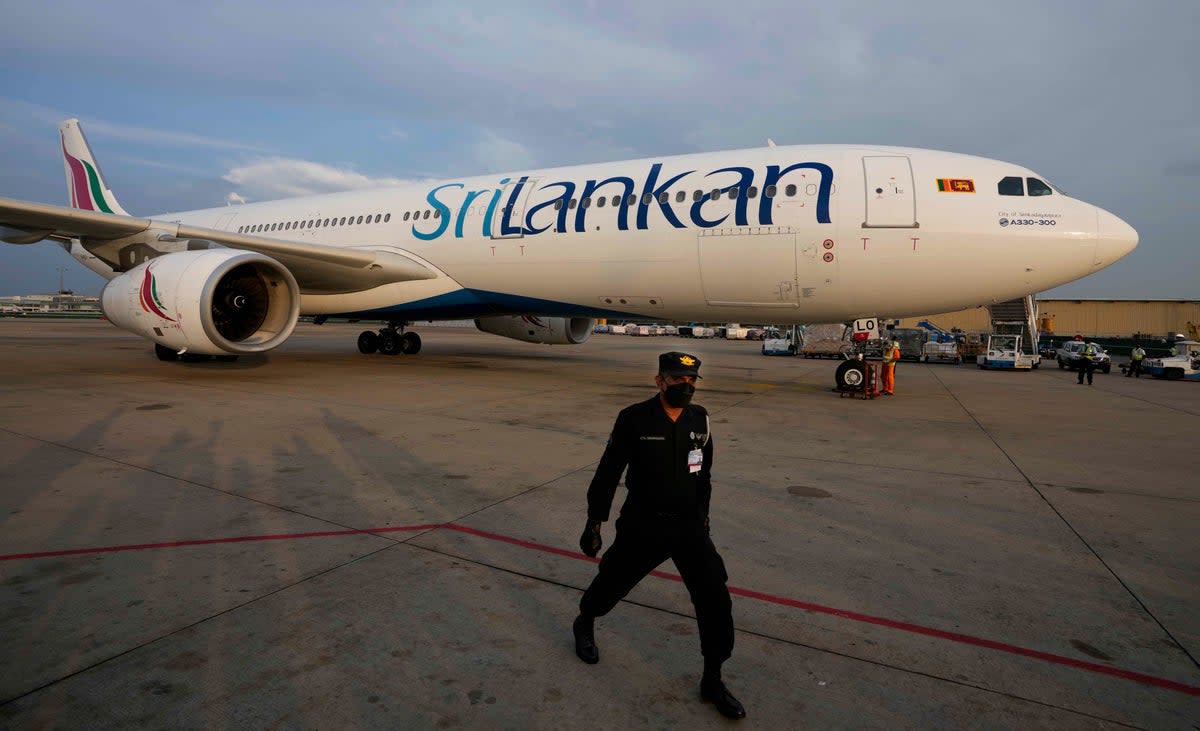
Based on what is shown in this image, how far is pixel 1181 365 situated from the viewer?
20.0 m

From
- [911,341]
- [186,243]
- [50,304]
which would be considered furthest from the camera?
[50,304]

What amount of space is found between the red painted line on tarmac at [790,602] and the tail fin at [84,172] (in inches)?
781

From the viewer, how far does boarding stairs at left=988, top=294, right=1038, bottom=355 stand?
87.5 feet

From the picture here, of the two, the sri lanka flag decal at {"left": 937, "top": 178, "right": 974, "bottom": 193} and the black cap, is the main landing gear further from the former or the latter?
the black cap

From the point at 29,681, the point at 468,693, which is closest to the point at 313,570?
the point at 29,681

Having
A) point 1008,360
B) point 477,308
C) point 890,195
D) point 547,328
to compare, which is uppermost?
point 890,195

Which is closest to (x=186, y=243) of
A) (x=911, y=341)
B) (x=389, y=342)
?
(x=389, y=342)

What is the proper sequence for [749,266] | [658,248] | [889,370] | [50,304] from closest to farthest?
1. [749,266]
2. [658,248]
3. [889,370]
4. [50,304]

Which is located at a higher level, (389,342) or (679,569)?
(389,342)

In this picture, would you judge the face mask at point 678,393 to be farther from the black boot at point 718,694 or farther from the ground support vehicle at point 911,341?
the ground support vehicle at point 911,341

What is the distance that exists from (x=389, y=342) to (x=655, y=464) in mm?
16423

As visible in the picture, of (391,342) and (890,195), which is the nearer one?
(890,195)

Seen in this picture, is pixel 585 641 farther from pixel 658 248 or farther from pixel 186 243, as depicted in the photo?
pixel 186 243

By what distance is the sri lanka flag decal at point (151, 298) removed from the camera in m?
9.60
